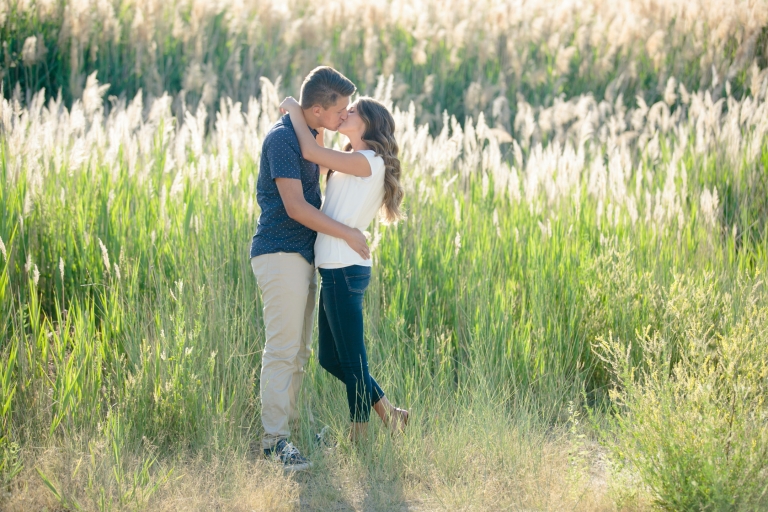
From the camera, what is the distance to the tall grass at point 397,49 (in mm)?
9500

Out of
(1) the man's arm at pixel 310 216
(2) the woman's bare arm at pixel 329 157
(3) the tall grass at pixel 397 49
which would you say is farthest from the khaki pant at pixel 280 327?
(3) the tall grass at pixel 397 49

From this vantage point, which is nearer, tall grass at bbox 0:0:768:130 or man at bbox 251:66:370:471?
man at bbox 251:66:370:471

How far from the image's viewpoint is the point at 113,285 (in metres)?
4.27

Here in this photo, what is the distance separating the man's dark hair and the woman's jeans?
81 centimetres

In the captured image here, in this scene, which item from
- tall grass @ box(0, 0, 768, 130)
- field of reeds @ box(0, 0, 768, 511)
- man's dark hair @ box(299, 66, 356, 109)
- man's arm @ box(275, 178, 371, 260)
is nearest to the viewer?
field of reeds @ box(0, 0, 768, 511)

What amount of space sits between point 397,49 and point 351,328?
7884mm

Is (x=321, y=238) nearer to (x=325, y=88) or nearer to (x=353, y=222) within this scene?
(x=353, y=222)

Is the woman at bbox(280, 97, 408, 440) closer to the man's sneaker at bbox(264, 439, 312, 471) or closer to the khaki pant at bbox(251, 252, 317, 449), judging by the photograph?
the khaki pant at bbox(251, 252, 317, 449)

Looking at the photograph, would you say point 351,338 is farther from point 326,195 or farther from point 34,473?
point 34,473

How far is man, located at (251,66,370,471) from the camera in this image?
3523 millimetres

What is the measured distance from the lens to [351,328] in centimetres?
359

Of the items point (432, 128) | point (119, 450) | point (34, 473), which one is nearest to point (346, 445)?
point (119, 450)

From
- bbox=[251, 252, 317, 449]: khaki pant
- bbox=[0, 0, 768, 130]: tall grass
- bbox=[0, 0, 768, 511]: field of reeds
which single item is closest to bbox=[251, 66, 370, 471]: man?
bbox=[251, 252, 317, 449]: khaki pant

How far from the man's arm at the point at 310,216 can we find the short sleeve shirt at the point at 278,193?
0.16 ft
